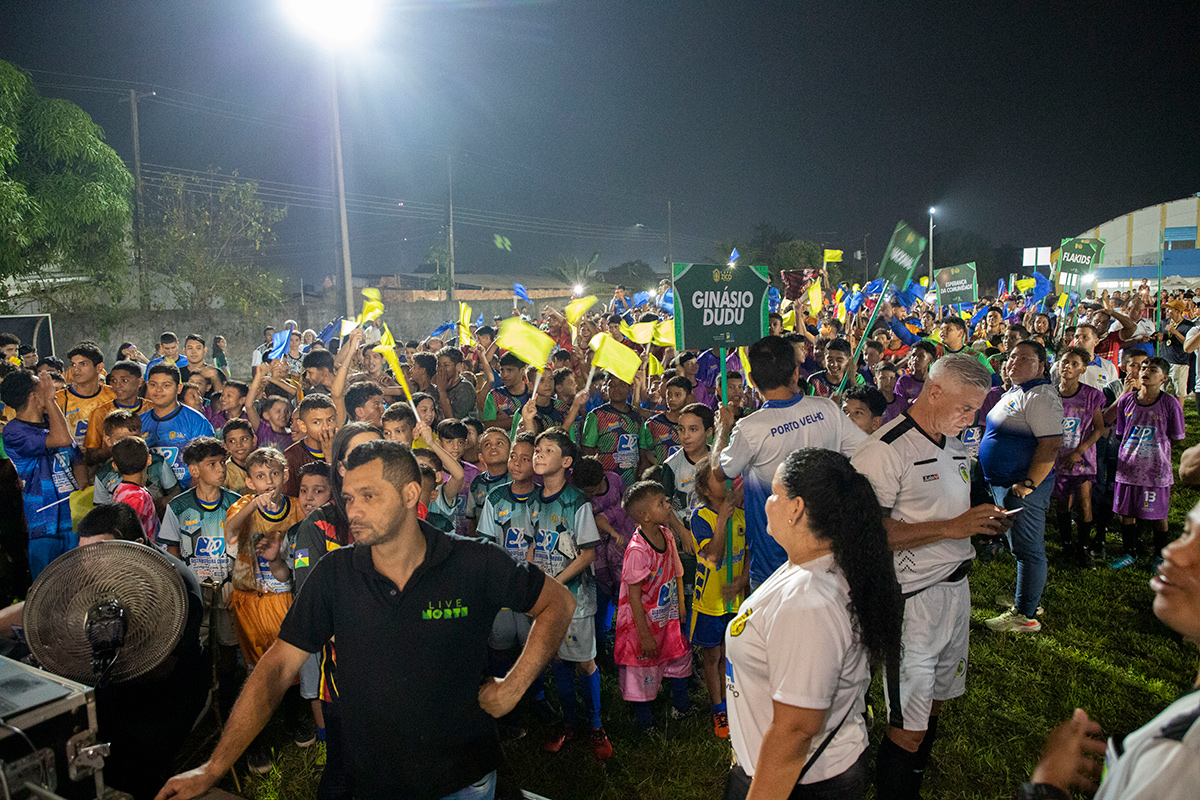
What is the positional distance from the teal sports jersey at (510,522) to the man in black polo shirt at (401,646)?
82.5 inches

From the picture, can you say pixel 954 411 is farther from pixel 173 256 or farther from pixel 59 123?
pixel 173 256

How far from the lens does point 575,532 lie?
456 cm

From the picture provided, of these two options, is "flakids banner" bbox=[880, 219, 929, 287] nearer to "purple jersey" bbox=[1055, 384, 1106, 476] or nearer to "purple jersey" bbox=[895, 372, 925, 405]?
"purple jersey" bbox=[895, 372, 925, 405]

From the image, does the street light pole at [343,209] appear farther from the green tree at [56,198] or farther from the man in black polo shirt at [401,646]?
the man in black polo shirt at [401,646]

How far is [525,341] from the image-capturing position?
634 centimetres

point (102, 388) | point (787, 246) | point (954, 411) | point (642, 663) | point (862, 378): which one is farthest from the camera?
point (787, 246)

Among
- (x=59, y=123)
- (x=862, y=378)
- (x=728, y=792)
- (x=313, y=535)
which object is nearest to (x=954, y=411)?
(x=728, y=792)

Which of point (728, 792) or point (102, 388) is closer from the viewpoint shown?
point (728, 792)

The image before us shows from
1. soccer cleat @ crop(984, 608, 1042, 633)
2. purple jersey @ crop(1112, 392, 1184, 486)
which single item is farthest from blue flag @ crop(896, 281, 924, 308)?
soccer cleat @ crop(984, 608, 1042, 633)

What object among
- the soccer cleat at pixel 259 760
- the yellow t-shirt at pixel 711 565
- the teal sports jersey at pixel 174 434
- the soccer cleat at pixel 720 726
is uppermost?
the teal sports jersey at pixel 174 434

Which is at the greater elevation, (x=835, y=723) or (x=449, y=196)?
(x=449, y=196)

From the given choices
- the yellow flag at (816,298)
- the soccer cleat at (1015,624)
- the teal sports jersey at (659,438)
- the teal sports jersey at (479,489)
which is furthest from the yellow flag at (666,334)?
the yellow flag at (816,298)

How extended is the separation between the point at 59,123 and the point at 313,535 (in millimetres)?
22470

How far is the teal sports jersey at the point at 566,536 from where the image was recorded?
14.9 feet
